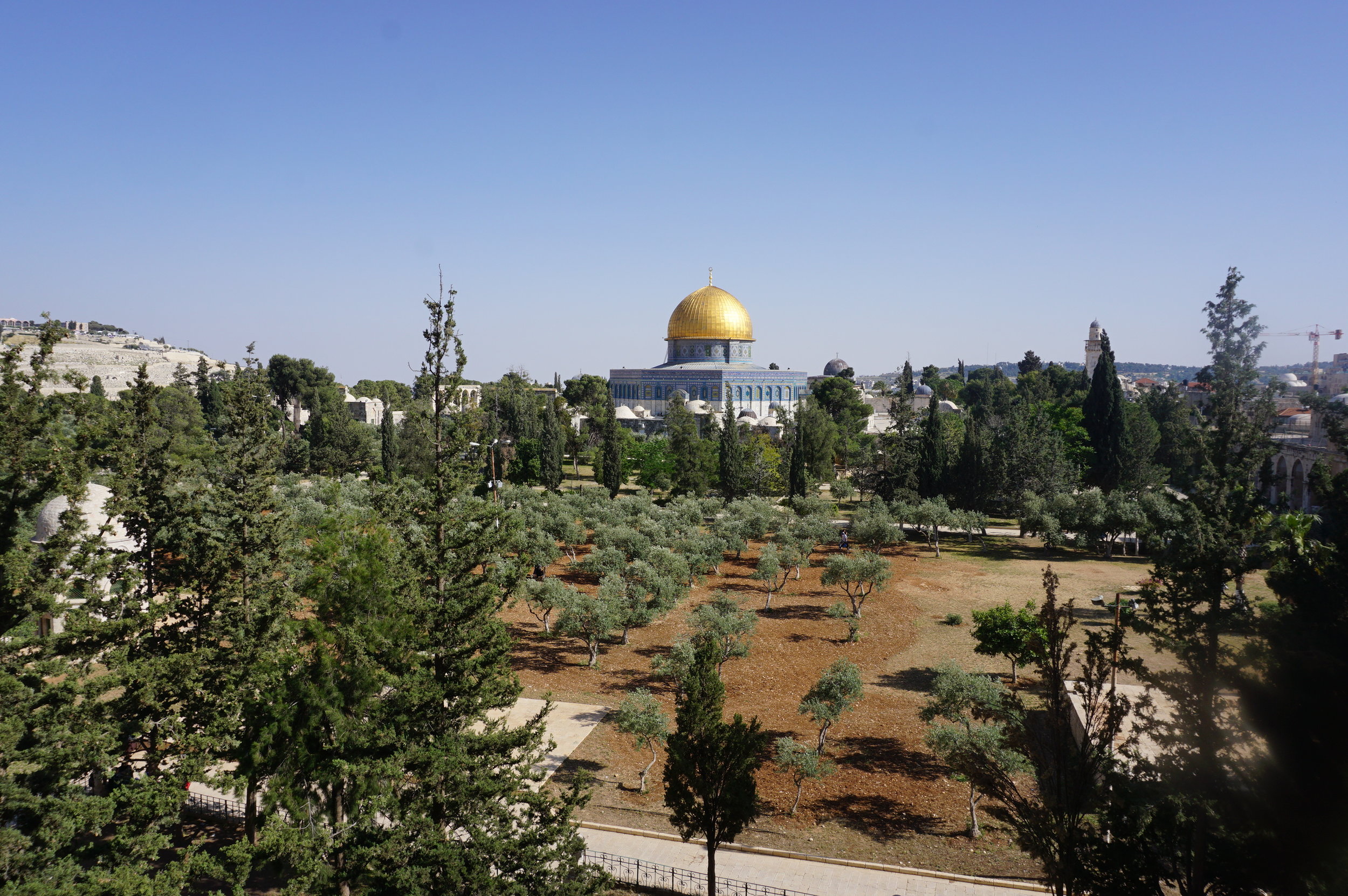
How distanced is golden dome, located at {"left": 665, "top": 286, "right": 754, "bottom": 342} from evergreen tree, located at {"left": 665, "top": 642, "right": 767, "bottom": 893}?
64.9 meters

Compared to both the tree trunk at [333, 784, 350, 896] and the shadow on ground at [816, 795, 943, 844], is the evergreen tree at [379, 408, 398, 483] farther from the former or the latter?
the shadow on ground at [816, 795, 943, 844]

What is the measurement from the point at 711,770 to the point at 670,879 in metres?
2.24

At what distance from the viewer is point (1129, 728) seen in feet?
50.8

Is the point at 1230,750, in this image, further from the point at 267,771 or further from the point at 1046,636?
the point at 267,771

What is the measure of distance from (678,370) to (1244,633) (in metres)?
63.7

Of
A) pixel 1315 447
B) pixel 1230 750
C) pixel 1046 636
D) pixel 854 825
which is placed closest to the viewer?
pixel 1046 636

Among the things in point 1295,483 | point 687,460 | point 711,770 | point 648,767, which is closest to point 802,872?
point 711,770

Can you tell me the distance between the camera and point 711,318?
241 feet

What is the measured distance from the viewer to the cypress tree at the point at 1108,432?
1617 inches

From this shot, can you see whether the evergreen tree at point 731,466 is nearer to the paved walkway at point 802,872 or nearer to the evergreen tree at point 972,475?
the evergreen tree at point 972,475

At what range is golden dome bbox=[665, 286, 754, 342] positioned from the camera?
73.6 m

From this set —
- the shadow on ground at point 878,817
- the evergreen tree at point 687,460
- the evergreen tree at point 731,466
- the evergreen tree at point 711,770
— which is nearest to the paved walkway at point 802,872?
the shadow on ground at point 878,817

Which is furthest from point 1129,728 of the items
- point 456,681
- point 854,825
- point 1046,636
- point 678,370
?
point 678,370

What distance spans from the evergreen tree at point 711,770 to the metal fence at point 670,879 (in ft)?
2.03
